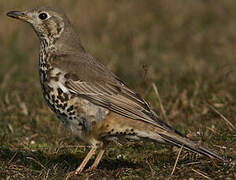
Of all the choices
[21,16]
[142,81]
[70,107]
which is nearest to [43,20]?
[21,16]

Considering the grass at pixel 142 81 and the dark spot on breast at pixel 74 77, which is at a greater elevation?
the dark spot on breast at pixel 74 77

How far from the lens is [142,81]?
28.6 feet

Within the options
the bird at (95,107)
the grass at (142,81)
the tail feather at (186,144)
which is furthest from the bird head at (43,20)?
the tail feather at (186,144)

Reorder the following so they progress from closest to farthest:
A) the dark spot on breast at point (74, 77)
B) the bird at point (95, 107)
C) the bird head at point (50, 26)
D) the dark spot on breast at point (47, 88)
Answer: the bird at point (95, 107) → the dark spot on breast at point (47, 88) → the dark spot on breast at point (74, 77) → the bird head at point (50, 26)

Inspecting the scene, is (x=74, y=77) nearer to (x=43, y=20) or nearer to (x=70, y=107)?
(x=70, y=107)

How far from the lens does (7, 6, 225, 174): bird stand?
5.19m

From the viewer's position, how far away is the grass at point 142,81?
542 centimetres

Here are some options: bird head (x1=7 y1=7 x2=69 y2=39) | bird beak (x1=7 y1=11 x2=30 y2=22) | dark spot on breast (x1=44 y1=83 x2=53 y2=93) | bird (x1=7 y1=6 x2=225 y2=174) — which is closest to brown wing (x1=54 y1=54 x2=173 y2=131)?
bird (x1=7 y1=6 x2=225 y2=174)

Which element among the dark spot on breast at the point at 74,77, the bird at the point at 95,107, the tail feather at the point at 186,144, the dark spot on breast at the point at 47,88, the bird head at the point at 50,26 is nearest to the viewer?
the tail feather at the point at 186,144

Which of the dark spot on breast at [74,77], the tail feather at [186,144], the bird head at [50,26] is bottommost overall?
the tail feather at [186,144]

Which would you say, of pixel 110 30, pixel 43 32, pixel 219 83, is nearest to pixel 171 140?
pixel 43 32

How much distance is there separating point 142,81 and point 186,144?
3798 mm

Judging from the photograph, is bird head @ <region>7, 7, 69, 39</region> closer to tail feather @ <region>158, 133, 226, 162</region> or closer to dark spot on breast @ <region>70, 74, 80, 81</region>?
dark spot on breast @ <region>70, 74, 80, 81</region>

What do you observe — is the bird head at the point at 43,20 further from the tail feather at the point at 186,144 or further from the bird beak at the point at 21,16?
the tail feather at the point at 186,144
